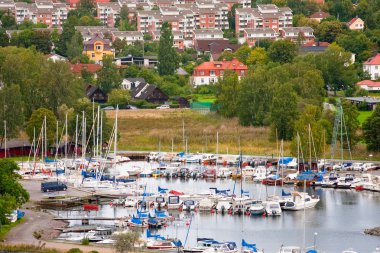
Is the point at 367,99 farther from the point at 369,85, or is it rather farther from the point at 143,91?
the point at 143,91

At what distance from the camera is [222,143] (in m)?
78.0

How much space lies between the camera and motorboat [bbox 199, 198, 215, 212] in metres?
59.2

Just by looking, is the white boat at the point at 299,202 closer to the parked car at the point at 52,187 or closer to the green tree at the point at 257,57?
the parked car at the point at 52,187

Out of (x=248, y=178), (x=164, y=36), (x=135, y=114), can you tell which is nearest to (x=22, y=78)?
(x=135, y=114)

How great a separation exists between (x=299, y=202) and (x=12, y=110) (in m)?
22.5

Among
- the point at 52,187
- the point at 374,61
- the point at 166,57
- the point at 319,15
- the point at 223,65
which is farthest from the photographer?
the point at 319,15

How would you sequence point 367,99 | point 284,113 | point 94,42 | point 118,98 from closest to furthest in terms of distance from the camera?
point 284,113 < point 367,99 < point 118,98 < point 94,42

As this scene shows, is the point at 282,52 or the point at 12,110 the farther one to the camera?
the point at 282,52

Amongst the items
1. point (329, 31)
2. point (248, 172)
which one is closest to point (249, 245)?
point (248, 172)

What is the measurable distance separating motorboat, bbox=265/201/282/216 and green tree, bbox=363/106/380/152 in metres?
13.7

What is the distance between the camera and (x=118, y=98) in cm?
9506

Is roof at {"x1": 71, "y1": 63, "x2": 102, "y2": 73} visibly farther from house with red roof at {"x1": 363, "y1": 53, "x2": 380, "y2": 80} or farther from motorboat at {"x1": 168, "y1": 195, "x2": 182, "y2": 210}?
motorboat at {"x1": 168, "y1": 195, "x2": 182, "y2": 210}

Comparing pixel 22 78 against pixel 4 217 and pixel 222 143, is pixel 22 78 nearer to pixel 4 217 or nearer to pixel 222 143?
pixel 222 143

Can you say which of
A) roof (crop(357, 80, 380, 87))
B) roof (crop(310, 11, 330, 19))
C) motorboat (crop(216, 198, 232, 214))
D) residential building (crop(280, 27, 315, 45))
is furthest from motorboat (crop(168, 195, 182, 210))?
roof (crop(310, 11, 330, 19))
